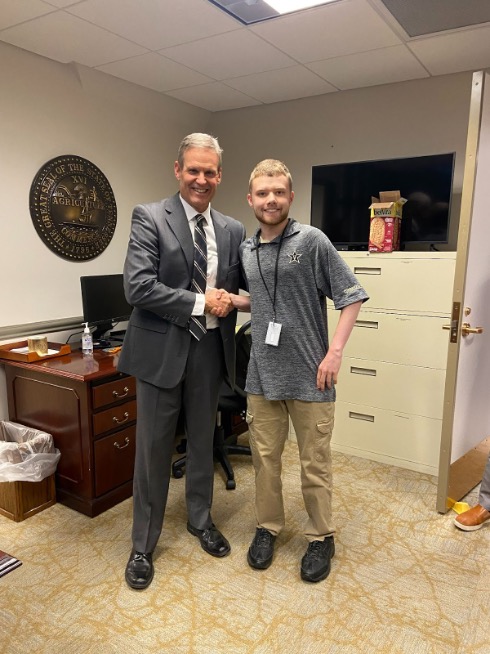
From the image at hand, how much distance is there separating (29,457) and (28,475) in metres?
0.09

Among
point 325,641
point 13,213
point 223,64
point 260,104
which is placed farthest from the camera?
point 260,104

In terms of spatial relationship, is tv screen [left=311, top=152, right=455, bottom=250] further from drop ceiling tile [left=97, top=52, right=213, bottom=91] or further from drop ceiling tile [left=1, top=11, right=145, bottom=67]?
drop ceiling tile [left=1, top=11, right=145, bottom=67]

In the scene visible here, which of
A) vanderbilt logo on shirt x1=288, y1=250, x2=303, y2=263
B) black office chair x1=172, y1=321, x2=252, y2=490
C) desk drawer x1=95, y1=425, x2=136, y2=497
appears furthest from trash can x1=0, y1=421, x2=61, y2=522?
vanderbilt logo on shirt x1=288, y1=250, x2=303, y2=263

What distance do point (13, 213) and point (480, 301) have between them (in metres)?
2.51

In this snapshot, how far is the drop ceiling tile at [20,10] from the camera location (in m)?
2.10

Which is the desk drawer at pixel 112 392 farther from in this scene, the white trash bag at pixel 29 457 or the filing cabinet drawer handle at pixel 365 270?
the filing cabinet drawer handle at pixel 365 270

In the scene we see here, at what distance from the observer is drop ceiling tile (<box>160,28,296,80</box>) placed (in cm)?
250

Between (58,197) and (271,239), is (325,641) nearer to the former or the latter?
(271,239)

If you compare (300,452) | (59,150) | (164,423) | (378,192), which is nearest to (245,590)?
(300,452)

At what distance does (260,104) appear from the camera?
3707 mm

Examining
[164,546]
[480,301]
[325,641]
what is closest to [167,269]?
[164,546]

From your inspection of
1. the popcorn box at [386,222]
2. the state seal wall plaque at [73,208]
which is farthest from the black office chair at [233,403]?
the state seal wall plaque at [73,208]

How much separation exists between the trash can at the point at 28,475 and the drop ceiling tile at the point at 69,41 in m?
1.98

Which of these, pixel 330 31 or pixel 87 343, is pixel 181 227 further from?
pixel 330 31
